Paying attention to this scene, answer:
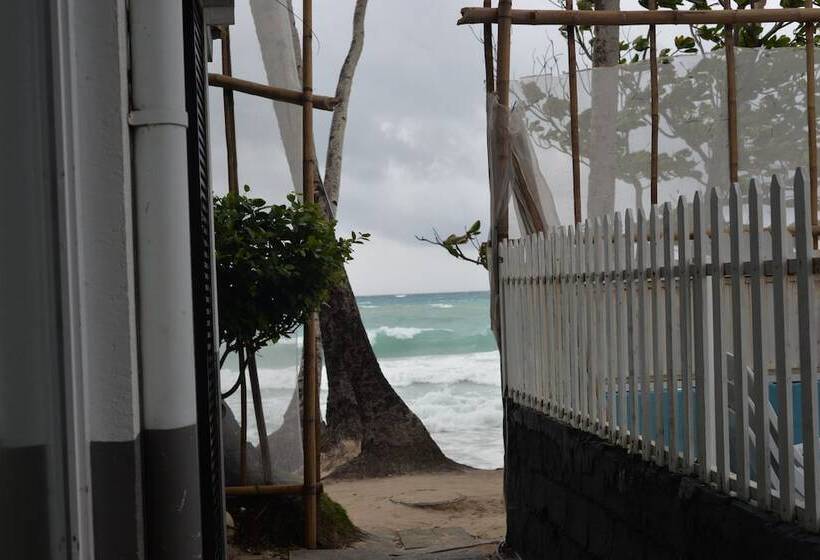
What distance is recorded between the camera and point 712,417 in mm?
3176

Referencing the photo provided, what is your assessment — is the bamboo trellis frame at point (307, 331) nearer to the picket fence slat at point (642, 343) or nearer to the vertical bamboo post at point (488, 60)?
the vertical bamboo post at point (488, 60)

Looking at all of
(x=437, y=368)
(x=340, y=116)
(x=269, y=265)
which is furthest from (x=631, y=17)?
(x=437, y=368)

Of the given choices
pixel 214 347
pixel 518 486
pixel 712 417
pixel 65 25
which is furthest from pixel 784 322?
pixel 518 486

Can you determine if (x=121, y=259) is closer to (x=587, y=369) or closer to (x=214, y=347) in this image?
(x=214, y=347)

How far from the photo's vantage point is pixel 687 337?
10.8ft

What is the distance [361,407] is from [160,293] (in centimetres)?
903

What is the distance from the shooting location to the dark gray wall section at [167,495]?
2.24m

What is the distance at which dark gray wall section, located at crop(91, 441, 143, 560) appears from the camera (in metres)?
2.11

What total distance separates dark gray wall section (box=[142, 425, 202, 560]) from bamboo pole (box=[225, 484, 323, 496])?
3.77 metres

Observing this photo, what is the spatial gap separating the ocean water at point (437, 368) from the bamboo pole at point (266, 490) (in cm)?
33

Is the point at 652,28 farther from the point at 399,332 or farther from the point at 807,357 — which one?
the point at 399,332

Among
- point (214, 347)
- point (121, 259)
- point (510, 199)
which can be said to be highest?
point (510, 199)

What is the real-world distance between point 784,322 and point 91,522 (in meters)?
1.87

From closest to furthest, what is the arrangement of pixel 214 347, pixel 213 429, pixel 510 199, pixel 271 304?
pixel 213 429 → pixel 214 347 → pixel 271 304 → pixel 510 199
